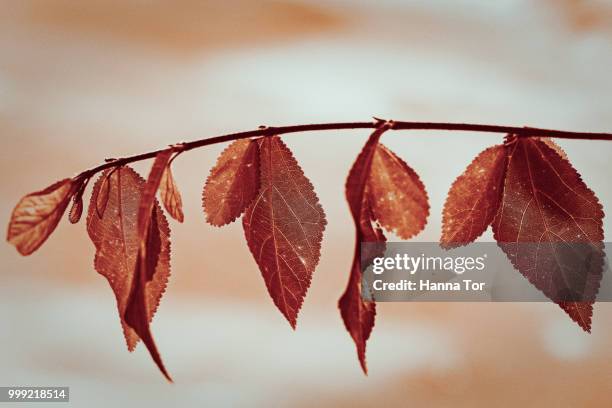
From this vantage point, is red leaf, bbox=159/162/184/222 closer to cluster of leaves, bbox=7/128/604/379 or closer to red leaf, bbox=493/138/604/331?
cluster of leaves, bbox=7/128/604/379

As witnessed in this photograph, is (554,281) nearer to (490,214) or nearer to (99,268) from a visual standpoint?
(490,214)

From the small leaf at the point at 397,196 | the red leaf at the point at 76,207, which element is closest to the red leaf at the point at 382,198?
the small leaf at the point at 397,196

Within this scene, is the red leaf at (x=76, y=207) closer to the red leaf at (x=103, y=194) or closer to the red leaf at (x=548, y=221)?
the red leaf at (x=103, y=194)

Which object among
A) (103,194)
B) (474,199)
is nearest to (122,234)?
(103,194)

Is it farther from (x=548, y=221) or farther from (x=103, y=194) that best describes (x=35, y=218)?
(x=548, y=221)

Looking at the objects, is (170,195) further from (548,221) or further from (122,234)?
(548,221)

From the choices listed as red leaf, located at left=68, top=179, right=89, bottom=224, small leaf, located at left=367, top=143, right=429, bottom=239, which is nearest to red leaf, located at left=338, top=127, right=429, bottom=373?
small leaf, located at left=367, top=143, right=429, bottom=239
